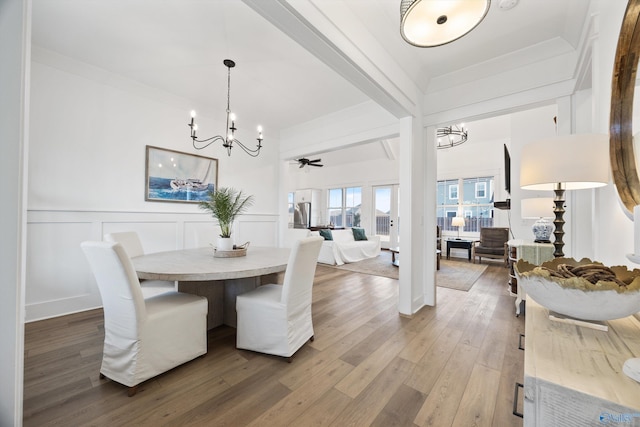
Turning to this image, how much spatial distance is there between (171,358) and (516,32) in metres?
3.80

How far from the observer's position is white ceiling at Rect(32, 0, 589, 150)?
2.00 m

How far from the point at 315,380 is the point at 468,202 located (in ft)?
22.7

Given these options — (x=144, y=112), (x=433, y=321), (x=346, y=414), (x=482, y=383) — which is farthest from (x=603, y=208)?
(x=144, y=112)

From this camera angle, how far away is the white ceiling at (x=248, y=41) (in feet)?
6.56

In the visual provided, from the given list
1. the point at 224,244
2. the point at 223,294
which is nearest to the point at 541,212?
the point at 224,244

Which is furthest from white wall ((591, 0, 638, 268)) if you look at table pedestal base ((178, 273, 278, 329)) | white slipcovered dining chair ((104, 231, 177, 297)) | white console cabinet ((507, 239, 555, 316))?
white slipcovered dining chair ((104, 231, 177, 297))

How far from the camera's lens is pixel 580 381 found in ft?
1.69

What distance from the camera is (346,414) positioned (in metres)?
1.37

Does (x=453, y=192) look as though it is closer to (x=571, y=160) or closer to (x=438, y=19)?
(x=571, y=160)

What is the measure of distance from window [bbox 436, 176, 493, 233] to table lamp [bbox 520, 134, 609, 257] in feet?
17.3

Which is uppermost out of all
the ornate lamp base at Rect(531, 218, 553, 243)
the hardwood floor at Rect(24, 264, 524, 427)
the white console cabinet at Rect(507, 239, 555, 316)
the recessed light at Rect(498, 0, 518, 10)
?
the recessed light at Rect(498, 0, 518, 10)

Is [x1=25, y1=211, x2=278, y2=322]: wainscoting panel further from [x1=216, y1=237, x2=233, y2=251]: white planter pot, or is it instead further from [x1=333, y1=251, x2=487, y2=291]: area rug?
[x1=333, y1=251, x2=487, y2=291]: area rug

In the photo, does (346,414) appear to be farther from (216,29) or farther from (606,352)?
(216,29)

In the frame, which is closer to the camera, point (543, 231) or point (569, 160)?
point (569, 160)
